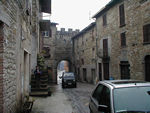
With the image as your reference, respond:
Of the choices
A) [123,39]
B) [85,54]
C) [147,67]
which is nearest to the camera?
[147,67]

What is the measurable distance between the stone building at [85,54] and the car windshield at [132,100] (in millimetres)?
17261

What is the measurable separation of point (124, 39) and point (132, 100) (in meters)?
11.7

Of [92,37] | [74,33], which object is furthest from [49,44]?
[92,37]

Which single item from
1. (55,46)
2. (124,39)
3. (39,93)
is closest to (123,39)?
(124,39)

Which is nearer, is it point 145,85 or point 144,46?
point 145,85

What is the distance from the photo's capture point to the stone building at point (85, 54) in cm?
2142

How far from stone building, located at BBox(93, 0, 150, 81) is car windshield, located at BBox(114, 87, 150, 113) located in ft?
28.7

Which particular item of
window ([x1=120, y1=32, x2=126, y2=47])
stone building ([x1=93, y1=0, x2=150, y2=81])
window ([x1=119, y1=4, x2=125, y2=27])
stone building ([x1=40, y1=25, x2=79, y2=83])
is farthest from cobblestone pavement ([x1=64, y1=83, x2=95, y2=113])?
stone building ([x1=40, y1=25, x2=79, y2=83])

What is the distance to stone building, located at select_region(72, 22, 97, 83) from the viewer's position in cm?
2142

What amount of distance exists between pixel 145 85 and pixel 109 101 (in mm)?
957

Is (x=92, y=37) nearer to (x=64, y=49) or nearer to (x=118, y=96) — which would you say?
(x=64, y=49)

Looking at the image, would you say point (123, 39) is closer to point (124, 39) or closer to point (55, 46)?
point (124, 39)

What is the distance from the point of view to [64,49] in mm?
29922

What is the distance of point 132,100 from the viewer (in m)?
3.14
